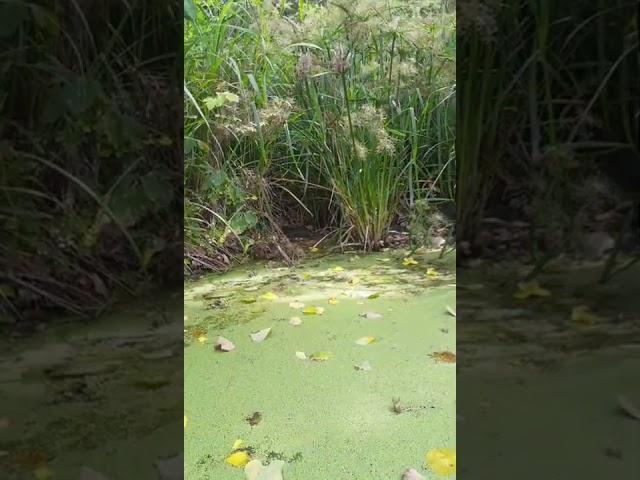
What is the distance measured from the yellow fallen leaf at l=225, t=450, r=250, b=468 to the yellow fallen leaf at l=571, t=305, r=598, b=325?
0.47 m

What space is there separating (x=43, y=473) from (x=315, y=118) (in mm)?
1279

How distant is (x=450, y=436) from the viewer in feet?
2.91

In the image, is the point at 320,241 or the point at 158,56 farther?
the point at 320,241

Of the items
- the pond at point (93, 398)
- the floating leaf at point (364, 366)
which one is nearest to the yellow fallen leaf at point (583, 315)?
the floating leaf at point (364, 366)

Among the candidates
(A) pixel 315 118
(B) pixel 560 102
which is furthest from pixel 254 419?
(A) pixel 315 118

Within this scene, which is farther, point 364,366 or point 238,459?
point 364,366

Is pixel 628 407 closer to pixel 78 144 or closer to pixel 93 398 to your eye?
pixel 93 398

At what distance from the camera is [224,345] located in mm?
1216

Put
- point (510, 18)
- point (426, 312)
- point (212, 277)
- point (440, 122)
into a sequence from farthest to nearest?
point (440, 122) < point (212, 277) < point (426, 312) < point (510, 18)

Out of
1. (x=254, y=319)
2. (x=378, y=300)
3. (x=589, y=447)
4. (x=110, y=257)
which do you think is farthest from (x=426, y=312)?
(x=110, y=257)

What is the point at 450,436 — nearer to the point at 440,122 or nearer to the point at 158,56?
the point at 158,56

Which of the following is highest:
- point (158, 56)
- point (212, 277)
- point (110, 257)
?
point (158, 56)

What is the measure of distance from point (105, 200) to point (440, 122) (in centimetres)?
114

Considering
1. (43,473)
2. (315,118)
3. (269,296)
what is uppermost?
(315,118)
